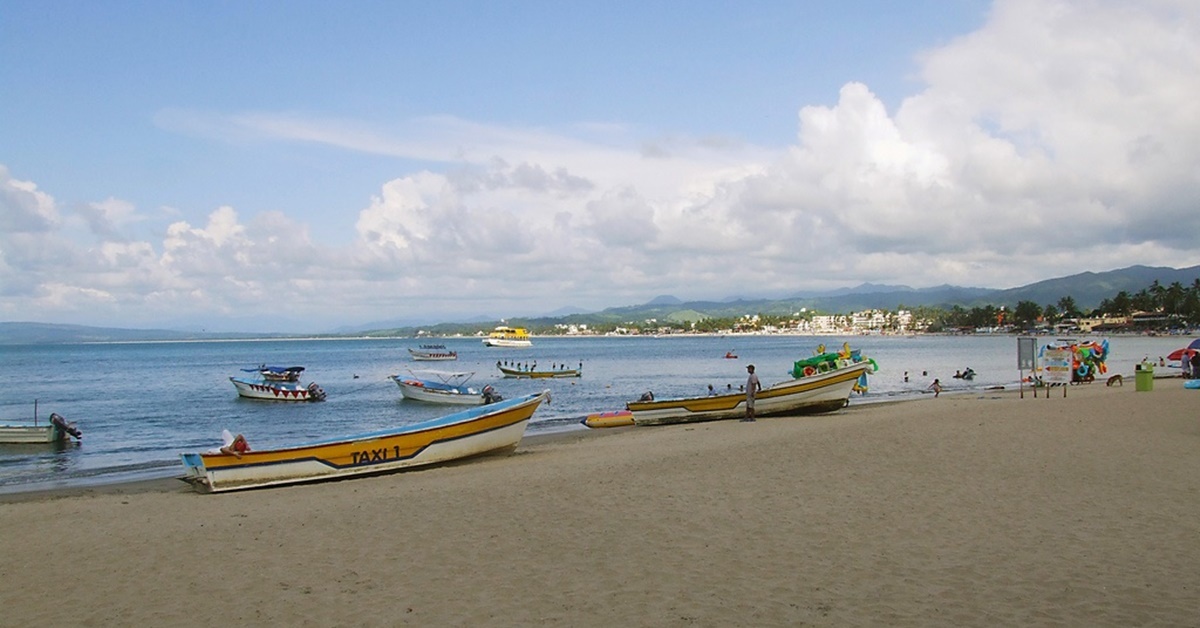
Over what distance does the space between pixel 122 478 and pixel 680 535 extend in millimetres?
14979

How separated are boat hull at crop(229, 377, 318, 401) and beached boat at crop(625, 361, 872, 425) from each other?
74.0 ft

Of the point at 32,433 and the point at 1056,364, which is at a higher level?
the point at 1056,364

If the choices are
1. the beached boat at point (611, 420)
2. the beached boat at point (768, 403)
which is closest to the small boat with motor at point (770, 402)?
the beached boat at point (768, 403)

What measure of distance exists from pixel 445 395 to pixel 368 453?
23.1m

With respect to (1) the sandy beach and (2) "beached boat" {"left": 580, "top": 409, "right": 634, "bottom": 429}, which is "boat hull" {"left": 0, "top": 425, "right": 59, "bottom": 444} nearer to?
(1) the sandy beach

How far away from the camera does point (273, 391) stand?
140 feet

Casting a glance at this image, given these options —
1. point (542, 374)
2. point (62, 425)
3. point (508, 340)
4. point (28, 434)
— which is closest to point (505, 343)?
point (508, 340)

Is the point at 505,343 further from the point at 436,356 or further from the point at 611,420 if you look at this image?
the point at 611,420

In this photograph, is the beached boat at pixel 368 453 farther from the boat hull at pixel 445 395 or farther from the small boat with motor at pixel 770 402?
the boat hull at pixel 445 395

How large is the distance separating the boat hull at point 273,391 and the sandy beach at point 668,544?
26124 millimetres

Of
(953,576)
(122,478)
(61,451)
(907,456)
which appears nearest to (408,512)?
(953,576)

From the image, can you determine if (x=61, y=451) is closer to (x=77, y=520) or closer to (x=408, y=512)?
(x=77, y=520)

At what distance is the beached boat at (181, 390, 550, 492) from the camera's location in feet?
50.2

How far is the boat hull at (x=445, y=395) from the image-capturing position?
38.7 meters
